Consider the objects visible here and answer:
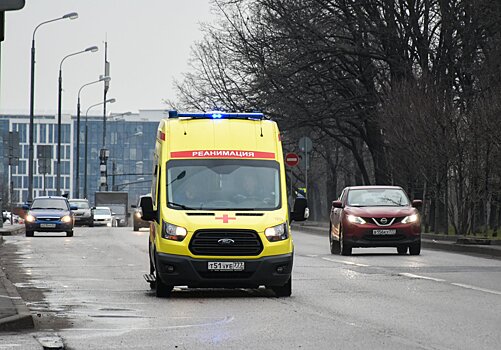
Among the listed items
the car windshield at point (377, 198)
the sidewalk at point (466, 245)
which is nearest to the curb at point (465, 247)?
the sidewalk at point (466, 245)

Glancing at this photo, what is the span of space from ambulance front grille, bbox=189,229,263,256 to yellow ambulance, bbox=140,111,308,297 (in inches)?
0.5

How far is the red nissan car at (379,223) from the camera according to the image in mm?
32594

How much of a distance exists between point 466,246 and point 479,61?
14974 millimetres

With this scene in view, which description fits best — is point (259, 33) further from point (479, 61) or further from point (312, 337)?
point (312, 337)

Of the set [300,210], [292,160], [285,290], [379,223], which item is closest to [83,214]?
[292,160]

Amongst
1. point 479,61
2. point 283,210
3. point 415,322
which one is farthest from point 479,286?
point 479,61

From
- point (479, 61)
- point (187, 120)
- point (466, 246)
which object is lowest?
point (466, 246)

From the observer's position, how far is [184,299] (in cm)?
1894

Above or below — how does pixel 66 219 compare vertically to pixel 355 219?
below

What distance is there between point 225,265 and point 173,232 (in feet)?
2.68

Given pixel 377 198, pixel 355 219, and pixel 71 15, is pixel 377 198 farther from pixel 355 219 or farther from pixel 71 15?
pixel 71 15

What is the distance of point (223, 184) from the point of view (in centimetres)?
1995

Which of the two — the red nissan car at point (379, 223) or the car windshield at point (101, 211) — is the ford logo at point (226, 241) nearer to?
the red nissan car at point (379, 223)

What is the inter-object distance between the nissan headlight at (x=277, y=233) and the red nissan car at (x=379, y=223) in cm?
1358
